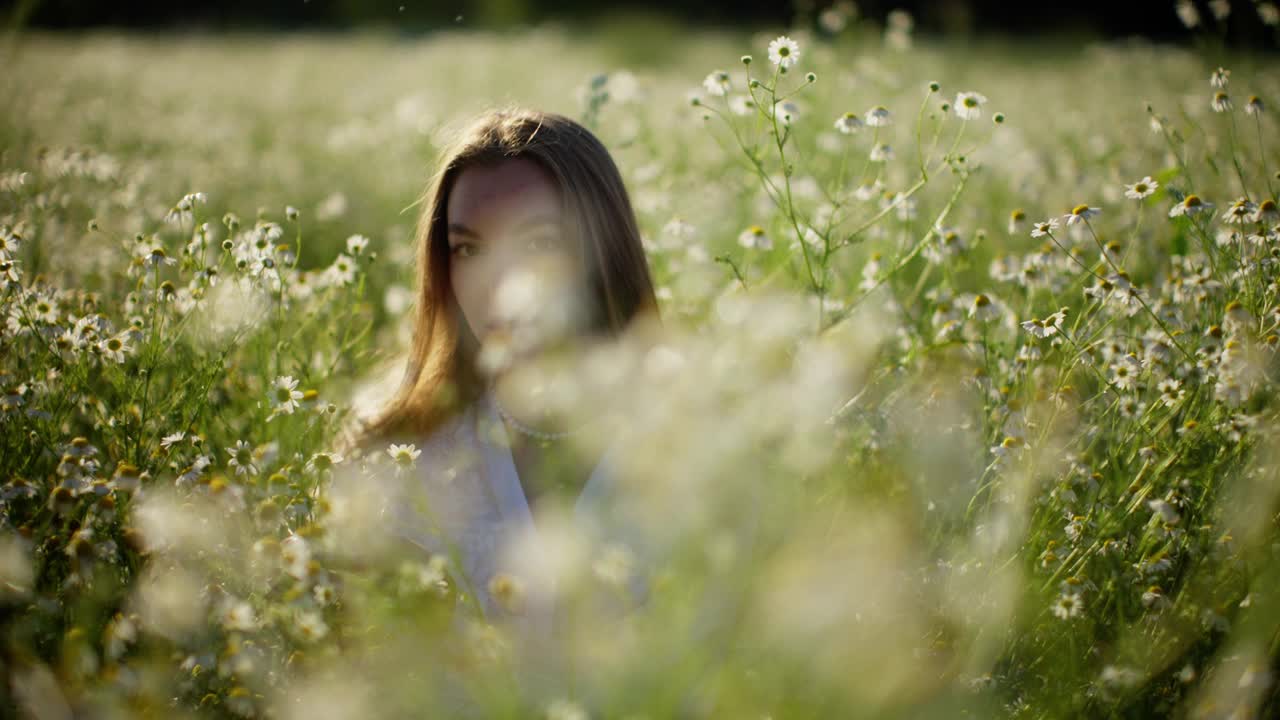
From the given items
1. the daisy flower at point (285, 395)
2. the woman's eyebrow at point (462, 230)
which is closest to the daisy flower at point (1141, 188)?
the woman's eyebrow at point (462, 230)

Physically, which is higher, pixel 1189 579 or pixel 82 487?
pixel 82 487

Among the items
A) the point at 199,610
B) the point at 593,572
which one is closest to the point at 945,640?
the point at 593,572

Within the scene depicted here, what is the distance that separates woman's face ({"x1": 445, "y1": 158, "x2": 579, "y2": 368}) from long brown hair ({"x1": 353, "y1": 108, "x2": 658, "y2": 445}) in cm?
5

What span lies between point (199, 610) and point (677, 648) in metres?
0.75

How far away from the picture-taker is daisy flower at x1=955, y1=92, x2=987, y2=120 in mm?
1923

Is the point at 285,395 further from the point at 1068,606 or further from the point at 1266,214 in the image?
the point at 1266,214

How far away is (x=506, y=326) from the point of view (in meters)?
1.78

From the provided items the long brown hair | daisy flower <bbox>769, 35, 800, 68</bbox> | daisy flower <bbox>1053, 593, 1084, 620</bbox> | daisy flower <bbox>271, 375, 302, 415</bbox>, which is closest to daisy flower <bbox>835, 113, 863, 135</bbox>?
daisy flower <bbox>769, 35, 800, 68</bbox>

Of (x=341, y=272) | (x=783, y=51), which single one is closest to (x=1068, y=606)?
(x=783, y=51)

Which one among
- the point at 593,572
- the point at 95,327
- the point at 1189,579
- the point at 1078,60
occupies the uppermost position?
the point at 1078,60

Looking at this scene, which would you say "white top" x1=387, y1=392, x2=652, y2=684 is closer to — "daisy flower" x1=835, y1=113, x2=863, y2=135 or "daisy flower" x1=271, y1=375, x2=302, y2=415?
"daisy flower" x1=271, y1=375, x2=302, y2=415

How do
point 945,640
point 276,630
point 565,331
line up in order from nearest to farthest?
point 276,630
point 945,640
point 565,331

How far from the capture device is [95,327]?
1856mm

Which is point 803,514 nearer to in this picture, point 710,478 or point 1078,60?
point 710,478
